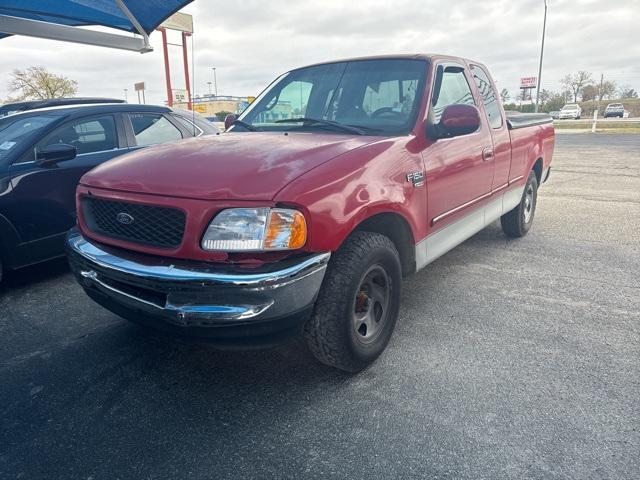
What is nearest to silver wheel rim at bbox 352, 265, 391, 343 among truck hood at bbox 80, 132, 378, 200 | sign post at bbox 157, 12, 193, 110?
truck hood at bbox 80, 132, 378, 200

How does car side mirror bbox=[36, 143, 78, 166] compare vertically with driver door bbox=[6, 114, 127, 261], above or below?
above

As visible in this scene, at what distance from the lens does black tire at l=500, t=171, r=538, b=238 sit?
5.12 metres

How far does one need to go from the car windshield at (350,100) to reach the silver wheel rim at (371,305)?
3.14 feet

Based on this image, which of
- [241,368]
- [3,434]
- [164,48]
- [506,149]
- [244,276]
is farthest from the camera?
[164,48]

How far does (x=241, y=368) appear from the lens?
2.76 meters

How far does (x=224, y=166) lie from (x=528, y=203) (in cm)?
421

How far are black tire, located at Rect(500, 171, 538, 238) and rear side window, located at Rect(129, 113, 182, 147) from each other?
12.8 ft

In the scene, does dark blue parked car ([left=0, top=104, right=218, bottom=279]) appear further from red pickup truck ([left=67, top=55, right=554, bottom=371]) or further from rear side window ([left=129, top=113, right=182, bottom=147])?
red pickup truck ([left=67, top=55, right=554, bottom=371])

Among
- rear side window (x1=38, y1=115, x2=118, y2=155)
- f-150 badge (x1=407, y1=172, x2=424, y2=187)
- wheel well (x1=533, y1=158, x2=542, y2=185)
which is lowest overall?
wheel well (x1=533, y1=158, x2=542, y2=185)

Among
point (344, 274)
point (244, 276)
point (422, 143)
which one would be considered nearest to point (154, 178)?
point (244, 276)

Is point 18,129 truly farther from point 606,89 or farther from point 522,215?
point 606,89

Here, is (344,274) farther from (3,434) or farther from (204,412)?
(3,434)

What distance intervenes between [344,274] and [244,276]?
0.56 meters

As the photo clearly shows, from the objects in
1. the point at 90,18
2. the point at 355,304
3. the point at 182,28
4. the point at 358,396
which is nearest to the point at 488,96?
the point at 355,304
